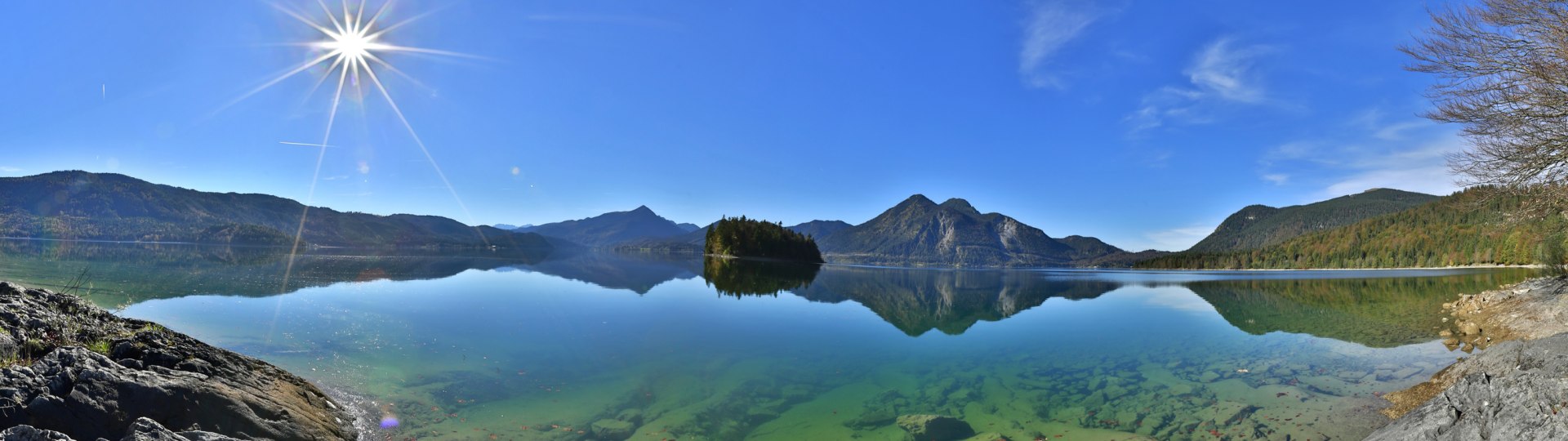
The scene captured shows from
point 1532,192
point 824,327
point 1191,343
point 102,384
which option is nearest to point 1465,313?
point 1532,192

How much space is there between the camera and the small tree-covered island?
366 feet

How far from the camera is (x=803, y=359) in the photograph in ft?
57.3

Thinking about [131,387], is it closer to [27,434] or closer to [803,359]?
[27,434]

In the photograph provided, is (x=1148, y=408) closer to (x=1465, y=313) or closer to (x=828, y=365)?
(x=828, y=365)

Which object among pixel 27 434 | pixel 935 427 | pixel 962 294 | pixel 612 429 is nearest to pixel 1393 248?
pixel 962 294

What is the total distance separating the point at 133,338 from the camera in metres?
9.49

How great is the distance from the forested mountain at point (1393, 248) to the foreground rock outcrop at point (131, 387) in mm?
114876

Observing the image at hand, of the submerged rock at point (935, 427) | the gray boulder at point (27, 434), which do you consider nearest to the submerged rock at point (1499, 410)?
the submerged rock at point (935, 427)

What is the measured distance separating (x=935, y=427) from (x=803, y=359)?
699 cm

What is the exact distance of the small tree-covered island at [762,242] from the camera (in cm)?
11150

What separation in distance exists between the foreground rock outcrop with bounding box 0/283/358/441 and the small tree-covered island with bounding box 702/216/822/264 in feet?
328

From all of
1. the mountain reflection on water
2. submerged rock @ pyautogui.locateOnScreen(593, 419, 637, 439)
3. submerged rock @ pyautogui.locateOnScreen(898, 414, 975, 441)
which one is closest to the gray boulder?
submerged rock @ pyautogui.locateOnScreen(593, 419, 637, 439)

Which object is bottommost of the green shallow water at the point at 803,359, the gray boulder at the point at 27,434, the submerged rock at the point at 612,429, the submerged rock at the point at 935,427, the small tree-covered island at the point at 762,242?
the submerged rock at the point at 612,429

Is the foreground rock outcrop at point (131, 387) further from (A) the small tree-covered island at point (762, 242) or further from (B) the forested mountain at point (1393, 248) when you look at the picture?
(B) the forested mountain at point (1393, 248)
